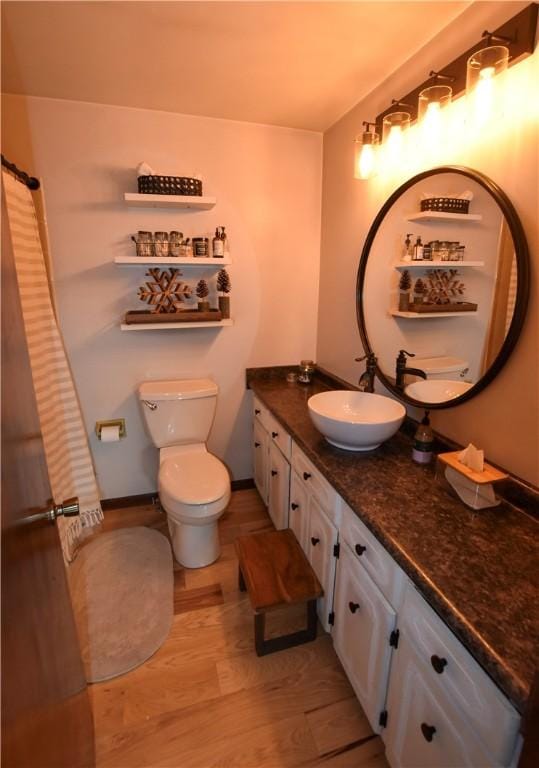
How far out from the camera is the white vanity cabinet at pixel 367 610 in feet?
3.65

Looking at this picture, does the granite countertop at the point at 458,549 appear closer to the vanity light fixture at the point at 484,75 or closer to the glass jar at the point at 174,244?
the vanity light fixture at the point at 484,75

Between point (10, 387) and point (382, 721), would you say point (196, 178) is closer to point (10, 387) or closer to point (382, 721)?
point (10, 387)

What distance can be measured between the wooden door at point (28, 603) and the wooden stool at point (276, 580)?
68 centimetres

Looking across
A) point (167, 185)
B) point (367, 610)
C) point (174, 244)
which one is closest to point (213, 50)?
point (167, 185)

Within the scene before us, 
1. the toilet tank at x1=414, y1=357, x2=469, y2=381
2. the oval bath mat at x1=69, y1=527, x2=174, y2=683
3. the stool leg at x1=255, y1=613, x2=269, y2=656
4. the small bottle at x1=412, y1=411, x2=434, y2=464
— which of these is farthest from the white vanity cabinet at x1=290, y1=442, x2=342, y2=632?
the oval bath mat at x1=69, y1=527, x2=174, y2=683

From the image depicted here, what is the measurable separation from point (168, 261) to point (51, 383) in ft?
2.85

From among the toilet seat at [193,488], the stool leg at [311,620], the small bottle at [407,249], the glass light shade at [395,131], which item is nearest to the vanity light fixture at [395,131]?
the glass light shade at [395,131]

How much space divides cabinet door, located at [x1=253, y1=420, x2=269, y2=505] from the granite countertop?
2.51 feet

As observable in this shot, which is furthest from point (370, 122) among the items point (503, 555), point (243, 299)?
point (503, 555)

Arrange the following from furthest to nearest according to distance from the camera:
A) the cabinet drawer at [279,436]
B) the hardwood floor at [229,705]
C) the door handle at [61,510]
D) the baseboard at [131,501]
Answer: the baseboard at [131,501] < the cabinet drawer at [279,436] < the hardwood floor at [229,705] < the door handle at [61,510]

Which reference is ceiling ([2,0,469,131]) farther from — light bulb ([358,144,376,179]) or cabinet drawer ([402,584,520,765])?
cabinet drawer ([402,584,520,765])

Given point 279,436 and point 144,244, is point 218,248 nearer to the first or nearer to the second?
point 144,244

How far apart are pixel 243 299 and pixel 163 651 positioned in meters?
1.88

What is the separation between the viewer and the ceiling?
130 centimetres
